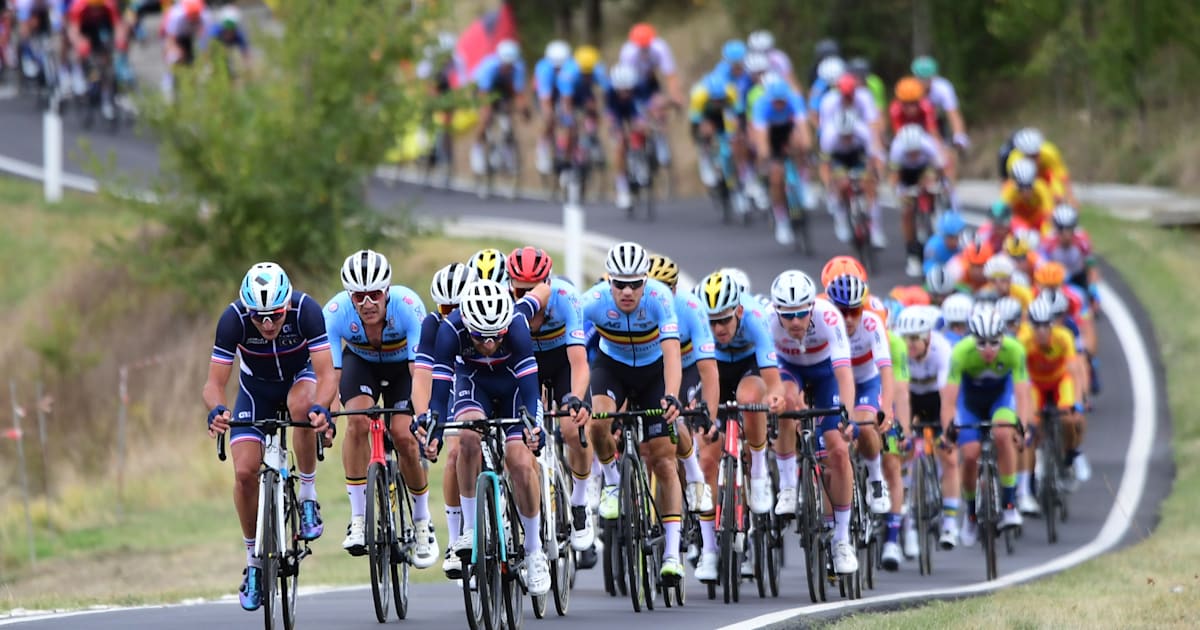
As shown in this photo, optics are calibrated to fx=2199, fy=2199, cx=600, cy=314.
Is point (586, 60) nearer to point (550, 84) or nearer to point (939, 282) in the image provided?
point (550, 84)

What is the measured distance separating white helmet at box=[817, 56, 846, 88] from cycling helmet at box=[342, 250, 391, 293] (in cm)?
1343

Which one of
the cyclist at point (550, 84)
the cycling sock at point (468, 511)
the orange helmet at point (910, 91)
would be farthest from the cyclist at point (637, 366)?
the cyclist at point (550, 84)

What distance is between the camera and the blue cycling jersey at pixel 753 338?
509 inches

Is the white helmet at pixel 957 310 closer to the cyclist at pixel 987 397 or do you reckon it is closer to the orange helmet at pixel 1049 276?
the cyclist at pixel 987 397

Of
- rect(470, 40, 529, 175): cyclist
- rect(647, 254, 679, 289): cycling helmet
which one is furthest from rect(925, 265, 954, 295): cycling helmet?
rect(470, 40, 529, 175): cyclist

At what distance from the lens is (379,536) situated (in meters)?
11.3

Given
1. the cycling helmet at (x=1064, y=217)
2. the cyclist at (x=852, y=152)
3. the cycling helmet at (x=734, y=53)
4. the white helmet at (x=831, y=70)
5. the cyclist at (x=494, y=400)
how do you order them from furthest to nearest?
the cycling helmet at (x=734, y=53), the white helmet at (x=831, y=70), the cyclist at (x=852, y=152), the cycling helmet at (x=1064, y=217), the cyclist at (x=494, y=400)

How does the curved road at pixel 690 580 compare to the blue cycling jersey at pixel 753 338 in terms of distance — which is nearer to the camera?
the curved road at pixel 690 580

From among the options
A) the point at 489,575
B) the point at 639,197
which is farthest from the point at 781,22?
the point at 489,575

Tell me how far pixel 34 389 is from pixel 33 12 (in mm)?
14113

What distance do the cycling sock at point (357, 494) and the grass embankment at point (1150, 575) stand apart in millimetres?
2540

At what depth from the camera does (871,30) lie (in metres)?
39.5

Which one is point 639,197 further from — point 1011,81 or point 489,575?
point 489,575

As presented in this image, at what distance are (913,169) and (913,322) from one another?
7.95 metres
